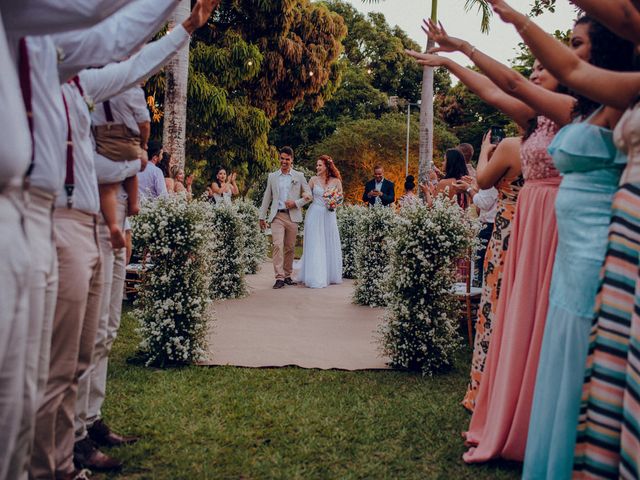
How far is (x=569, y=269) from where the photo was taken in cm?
278

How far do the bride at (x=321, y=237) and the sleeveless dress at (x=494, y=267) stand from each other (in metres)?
7.18

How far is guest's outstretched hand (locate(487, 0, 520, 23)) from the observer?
8.41 feet

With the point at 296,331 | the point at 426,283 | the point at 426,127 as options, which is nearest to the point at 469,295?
the point at 426,283

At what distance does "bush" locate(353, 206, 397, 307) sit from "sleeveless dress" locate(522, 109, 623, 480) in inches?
259

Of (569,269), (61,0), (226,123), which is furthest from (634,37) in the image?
(226,123)

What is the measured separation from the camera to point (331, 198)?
11898 millimetres

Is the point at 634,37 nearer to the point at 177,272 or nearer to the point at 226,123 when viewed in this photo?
the point at 177,272

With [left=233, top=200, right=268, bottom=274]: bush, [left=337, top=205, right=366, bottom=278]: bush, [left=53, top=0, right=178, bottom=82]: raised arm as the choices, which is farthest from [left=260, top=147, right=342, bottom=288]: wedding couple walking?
[left=53, top=0, right=178, bottom=82]: raised arm

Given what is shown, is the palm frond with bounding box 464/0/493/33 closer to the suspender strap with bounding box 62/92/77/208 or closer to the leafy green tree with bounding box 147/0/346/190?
the leafy green tree with bounding box 147/0/346/190

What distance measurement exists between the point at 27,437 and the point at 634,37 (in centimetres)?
258

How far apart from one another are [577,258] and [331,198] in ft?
30.4

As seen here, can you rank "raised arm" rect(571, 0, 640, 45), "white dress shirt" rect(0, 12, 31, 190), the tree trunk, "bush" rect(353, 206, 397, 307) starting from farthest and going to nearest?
the tree trunk, "bush" rect(353, 206, 397, 307), "raised arm" rect(571, 0, 640, 45), "white dress shirt" rect(0, 12, 31, 190)

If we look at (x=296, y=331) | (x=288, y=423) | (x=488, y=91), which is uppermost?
(x=488, y=91)

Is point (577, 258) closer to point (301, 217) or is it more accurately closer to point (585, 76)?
point (585, 76)
